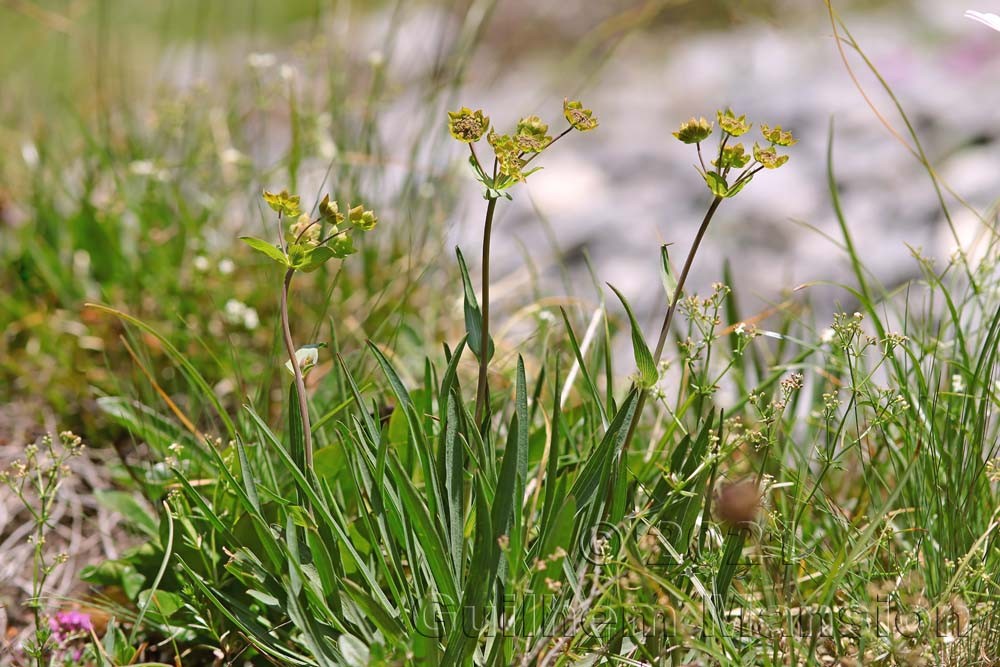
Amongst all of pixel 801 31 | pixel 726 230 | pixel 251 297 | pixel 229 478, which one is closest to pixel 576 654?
pixel 229 478

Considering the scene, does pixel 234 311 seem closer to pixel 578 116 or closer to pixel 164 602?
pixel 164 602

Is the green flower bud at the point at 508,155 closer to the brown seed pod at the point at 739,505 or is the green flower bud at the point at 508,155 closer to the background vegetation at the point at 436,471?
the background vegetation at the point at 436,471

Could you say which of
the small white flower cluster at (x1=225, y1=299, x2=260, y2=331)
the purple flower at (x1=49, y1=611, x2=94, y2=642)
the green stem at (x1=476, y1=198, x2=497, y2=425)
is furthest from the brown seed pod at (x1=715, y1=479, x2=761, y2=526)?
the small white flower cluster at (x1=225, y1=299, x2=260, y2=331)

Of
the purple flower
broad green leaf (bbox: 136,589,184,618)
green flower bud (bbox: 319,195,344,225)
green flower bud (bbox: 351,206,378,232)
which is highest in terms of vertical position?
green flower bud (bbox: 319,195,344,225)

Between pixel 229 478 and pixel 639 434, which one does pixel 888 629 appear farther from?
pixel 229 478

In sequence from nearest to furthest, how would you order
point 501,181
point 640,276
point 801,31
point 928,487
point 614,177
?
point 501,181, point 928,487, point 640,276, point 614,177, point 801,31

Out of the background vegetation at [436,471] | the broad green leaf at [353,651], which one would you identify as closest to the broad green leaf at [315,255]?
the background vegetation at [436,471]

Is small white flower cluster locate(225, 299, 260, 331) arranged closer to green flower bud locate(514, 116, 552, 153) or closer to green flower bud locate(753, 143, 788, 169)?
green flower bud locate(514, 116, 552, 153)
